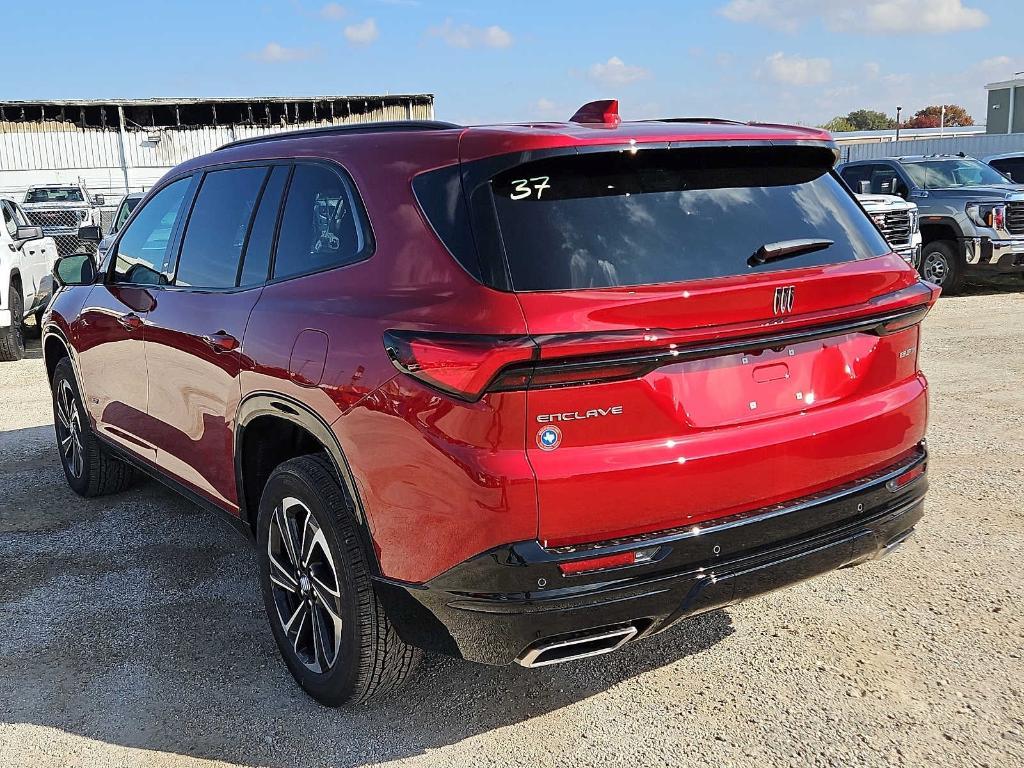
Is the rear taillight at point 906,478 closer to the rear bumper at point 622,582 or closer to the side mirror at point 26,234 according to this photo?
the rear bumper at point 622,582

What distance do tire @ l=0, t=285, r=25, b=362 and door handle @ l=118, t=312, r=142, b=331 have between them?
7150mm

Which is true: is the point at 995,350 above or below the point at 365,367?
below

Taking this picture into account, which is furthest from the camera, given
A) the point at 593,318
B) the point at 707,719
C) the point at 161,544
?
the point at 161,544

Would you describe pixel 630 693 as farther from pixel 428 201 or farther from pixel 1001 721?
pixel 428 201

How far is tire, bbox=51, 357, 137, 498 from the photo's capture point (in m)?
5.58

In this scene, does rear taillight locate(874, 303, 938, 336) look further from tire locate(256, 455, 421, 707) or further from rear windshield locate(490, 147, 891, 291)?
tire locate(256, 455, 421, 707)

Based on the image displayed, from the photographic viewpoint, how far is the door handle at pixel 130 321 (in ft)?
14.5

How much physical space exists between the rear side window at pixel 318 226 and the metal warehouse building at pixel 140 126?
39.5 meters

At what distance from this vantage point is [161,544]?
4949 mm

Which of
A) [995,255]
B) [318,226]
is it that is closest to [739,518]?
[318,226]

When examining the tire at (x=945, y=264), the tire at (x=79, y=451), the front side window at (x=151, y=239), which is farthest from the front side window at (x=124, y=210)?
the tire at (x=945, y=264)

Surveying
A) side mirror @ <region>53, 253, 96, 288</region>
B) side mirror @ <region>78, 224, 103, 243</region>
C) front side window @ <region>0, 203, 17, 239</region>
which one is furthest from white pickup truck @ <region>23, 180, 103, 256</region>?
side mirror @ <region>53, 253, 96, 288</region>

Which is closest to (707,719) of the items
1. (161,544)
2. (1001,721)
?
(1001,721)

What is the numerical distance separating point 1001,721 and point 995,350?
7.27 meters
